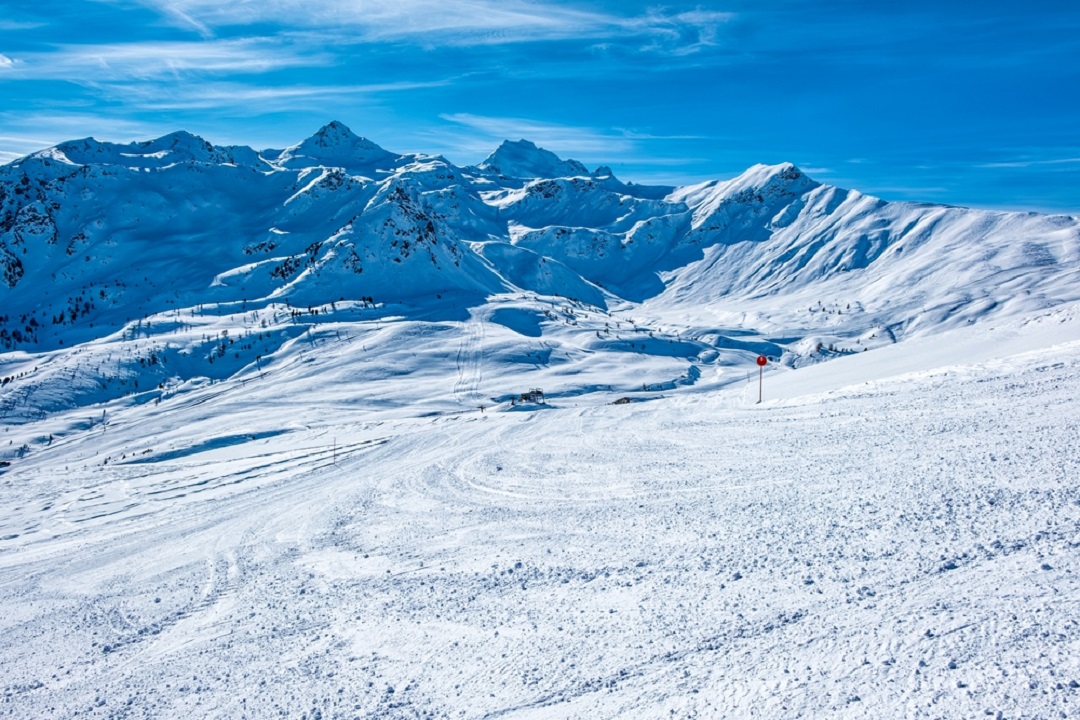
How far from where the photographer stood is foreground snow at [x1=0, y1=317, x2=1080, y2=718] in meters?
7.23

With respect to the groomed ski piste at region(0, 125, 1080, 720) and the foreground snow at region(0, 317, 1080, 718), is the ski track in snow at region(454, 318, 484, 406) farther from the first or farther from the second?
the foreground snow at region(0, 317, 1080, 718)

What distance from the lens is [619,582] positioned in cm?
1005

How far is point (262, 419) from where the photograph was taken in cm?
5450

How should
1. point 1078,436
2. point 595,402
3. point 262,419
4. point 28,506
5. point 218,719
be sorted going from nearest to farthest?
point 218,719 → point 1078,436 → point 28,506 → point 262,419 → point 595,402

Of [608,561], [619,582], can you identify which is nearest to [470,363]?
[608,561]

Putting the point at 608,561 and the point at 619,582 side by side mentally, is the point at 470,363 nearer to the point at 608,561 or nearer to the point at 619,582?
the point at 608,561

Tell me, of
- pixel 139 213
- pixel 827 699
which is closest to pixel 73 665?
pixel 827 699

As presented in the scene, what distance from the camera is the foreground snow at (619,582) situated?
23.7 feet

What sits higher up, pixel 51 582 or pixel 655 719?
pixel 655 719

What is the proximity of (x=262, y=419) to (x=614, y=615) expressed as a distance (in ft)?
169

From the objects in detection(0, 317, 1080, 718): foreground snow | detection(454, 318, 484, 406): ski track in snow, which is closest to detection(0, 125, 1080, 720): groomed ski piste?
detection(0, 317, 1080, 718): foreground snow

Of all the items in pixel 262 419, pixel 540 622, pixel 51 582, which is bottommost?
pixel 262 419

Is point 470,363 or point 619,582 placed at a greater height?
point 619,582

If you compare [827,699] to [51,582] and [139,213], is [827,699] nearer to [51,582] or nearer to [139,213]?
[51,582]
